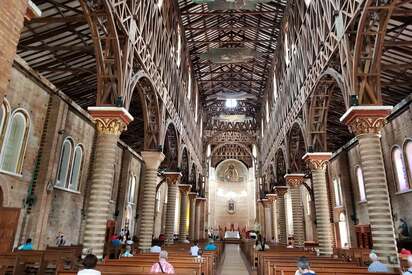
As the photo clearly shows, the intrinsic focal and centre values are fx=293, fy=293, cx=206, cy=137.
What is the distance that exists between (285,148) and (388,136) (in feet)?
23.4

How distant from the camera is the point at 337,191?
27.2 m

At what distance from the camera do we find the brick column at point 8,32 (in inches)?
176

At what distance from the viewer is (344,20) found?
1178 cm

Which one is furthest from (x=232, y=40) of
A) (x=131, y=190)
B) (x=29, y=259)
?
(x=29, y=259)

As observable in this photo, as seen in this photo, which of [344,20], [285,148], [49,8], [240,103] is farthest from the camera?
[240,103]

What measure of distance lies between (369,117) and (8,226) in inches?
587

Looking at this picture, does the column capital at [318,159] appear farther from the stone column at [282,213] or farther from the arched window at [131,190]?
the arched window at [131,190]

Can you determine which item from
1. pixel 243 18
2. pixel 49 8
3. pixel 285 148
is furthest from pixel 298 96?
pixel 49 8

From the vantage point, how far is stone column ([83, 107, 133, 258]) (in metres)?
10.3

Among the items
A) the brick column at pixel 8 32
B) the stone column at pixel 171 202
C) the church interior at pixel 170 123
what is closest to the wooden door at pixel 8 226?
the church interior at pixel 170 123

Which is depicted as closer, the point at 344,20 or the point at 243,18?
the point at 344,20

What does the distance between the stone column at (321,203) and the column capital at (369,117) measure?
5.97 m

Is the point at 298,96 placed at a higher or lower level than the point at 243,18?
lower

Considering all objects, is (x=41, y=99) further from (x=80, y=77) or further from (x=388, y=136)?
(x=388, y=136)
